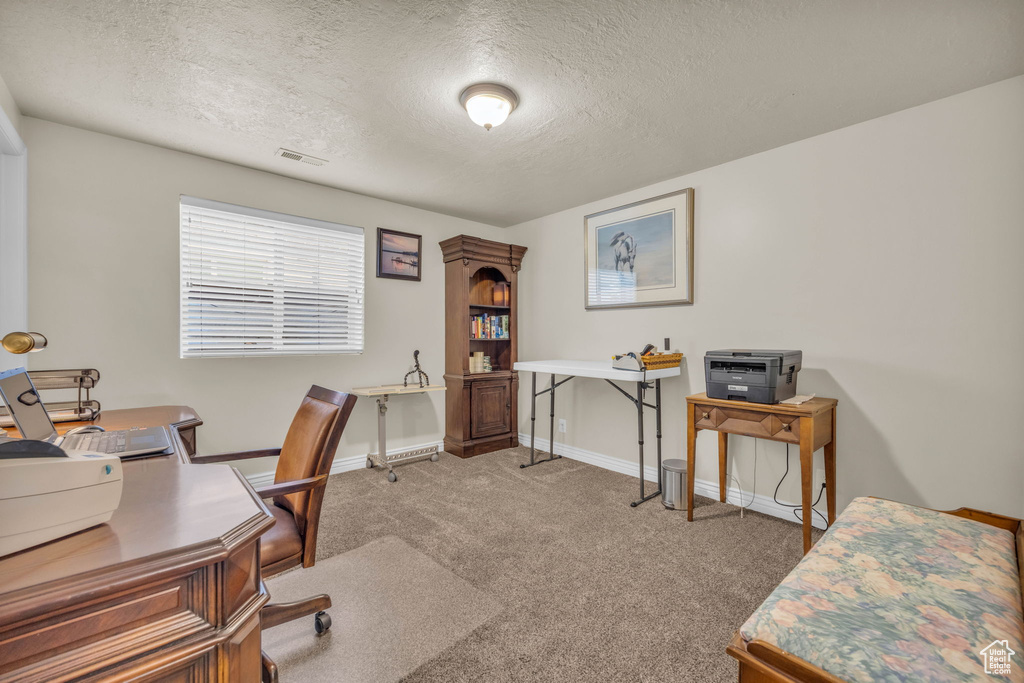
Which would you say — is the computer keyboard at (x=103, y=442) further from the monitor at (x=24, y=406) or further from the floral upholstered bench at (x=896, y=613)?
the floral upholstered bench at (x=896, y=613)

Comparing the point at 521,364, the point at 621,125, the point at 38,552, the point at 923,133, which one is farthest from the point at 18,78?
the point at 923,133

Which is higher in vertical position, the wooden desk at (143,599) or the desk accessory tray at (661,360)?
the desk accessory tray at (661,360)

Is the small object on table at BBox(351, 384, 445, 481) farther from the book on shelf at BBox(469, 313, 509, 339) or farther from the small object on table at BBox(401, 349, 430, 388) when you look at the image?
the book on shelf at BBox(469, 313, 509, 339)

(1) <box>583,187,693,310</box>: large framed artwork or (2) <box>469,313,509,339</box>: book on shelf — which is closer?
(1) <box>583,187,693,310</box>: large framed artwork

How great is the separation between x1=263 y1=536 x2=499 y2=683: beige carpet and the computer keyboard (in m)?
0.94

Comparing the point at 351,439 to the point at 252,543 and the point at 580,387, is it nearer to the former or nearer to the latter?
the point at 580,387

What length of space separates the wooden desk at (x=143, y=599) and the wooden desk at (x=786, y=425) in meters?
2.40

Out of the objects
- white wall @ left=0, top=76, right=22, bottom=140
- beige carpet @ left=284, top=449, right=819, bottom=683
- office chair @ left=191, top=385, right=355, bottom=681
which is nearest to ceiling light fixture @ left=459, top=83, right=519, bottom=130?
office chair @ left=191, top=385, right=355, bottom=681

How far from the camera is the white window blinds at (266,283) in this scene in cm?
298

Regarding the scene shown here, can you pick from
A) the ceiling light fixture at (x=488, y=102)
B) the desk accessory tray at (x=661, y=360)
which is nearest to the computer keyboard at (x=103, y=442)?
the ceiling light fixture at (x=488, y=102)

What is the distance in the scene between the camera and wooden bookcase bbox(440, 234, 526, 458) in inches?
163

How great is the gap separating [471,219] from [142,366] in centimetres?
311

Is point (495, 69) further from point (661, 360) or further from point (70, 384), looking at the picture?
point (70, 384)

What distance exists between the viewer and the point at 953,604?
40.1 inches
